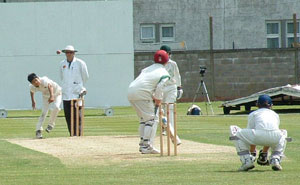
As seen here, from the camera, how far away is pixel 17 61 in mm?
37844

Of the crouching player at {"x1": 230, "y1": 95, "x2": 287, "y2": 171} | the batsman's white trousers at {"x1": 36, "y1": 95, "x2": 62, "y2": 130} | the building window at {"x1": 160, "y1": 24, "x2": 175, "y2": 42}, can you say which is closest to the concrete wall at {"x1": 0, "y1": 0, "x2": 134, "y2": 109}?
the building window at {"x1": 160, "y1": 24, "x2": 175, "y2": 42}

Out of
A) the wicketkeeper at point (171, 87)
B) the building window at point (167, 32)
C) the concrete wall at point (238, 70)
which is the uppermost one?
the building window at point (167, 32)

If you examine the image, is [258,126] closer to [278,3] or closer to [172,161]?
[172,161]

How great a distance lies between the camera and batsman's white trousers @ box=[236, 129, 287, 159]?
12656 millimetres

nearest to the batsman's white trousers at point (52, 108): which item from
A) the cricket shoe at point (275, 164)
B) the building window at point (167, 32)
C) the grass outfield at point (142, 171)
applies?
the grass outfield at point (142, 171)

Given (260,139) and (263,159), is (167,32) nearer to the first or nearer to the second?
(263,159)

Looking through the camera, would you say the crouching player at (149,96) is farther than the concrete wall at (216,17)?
No

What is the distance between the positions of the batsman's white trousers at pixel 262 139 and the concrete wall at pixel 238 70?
26604 mm

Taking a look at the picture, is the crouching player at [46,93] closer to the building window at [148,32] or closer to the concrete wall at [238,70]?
the concrete wall at [238,70]

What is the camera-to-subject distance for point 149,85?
1544 centimetres

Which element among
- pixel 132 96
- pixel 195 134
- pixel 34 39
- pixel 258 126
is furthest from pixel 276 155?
pixel 34 39

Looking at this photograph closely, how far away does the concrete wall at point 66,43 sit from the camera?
37.8 m

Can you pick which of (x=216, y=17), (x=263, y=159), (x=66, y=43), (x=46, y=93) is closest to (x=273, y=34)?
(x=216, y=17)

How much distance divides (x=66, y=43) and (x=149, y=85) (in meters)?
22.9
